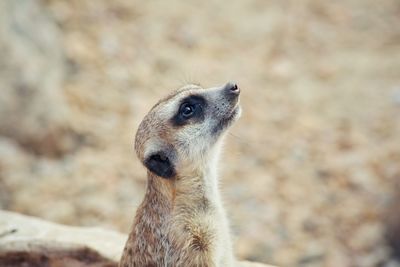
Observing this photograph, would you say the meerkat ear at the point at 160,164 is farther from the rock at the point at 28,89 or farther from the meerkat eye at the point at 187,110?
the rock at the point at 28,89

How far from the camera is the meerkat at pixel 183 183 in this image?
2.53 m

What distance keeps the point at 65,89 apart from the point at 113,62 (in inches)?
19.6

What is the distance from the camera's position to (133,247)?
8.28 ft

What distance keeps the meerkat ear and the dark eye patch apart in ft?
0.43

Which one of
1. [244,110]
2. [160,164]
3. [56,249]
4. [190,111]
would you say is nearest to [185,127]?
[190,111]

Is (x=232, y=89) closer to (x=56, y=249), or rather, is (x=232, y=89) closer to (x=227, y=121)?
(x=227, y=121)

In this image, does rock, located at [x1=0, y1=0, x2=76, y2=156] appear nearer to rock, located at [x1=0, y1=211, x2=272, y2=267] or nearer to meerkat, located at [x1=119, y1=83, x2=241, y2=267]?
rock, located at [x1=0, y1=211, x2=272, y2=267]

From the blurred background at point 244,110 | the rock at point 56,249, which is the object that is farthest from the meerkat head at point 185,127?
the blurred background at point 244,110

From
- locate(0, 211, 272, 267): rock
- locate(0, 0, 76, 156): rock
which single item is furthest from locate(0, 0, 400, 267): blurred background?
locate(0, 211, 272, 267): rock

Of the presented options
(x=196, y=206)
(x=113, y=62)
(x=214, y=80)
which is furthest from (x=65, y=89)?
(x=196, y=206)

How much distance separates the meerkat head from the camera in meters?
2.57

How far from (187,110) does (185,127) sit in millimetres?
62

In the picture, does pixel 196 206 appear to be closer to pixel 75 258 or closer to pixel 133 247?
pixel 133 247

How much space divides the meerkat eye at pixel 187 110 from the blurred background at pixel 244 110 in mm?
1543
